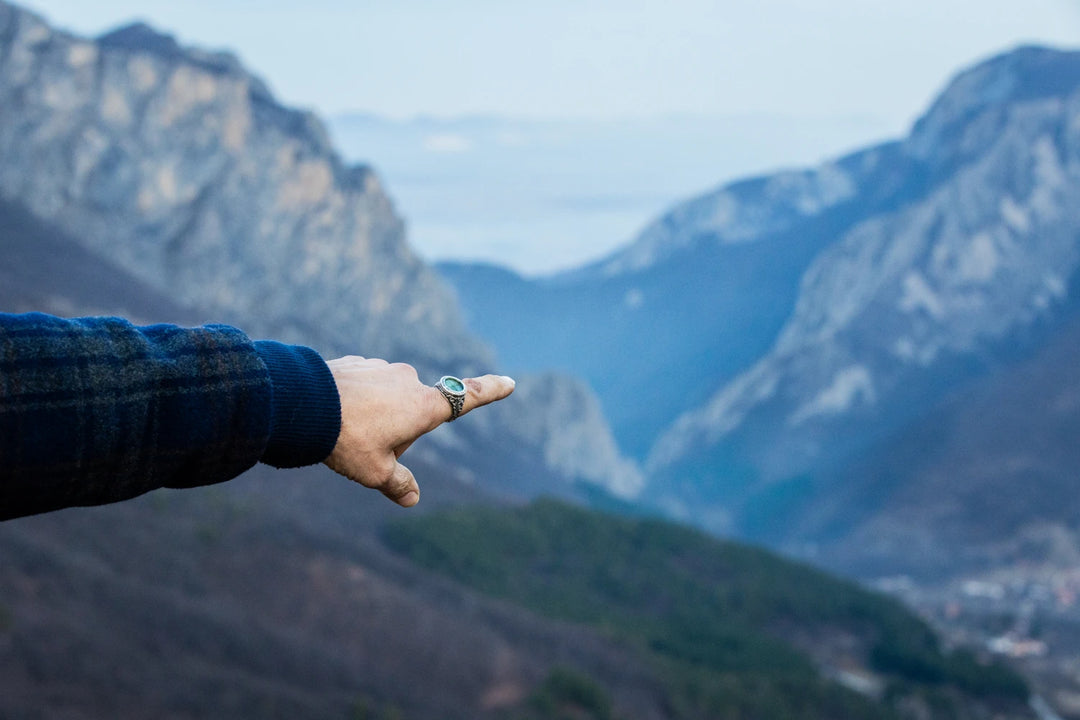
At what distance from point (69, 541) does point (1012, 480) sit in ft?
206

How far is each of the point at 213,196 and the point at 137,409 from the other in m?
73.7

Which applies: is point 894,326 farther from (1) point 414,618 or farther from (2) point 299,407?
(2) point 299,407

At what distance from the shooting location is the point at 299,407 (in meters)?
2.91

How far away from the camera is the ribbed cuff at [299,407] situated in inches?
114

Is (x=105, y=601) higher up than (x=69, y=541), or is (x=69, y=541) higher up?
(x=69, y=541)

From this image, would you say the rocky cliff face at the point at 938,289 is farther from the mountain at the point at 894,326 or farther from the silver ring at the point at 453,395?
the silver ring at the point at 453,395

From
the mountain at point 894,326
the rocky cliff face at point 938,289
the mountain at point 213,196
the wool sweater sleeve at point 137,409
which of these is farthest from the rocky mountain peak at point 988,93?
the wool sweater sleeve at point 137,409

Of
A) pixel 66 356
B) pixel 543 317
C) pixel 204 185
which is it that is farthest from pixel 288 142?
pixel 543 317

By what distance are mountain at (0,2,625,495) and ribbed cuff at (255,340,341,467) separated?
51380 millimetres

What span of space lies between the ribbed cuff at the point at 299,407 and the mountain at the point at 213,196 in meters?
51.4

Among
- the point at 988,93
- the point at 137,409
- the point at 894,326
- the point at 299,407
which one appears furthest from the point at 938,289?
the point at 137,409

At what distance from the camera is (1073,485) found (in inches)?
2736

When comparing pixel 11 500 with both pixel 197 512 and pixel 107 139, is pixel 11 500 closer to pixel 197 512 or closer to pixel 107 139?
pixel 197 512

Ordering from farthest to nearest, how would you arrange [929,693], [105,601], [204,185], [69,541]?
1. [204,185]
2. [929,693]
3. [69,541]
4. [105,601]
